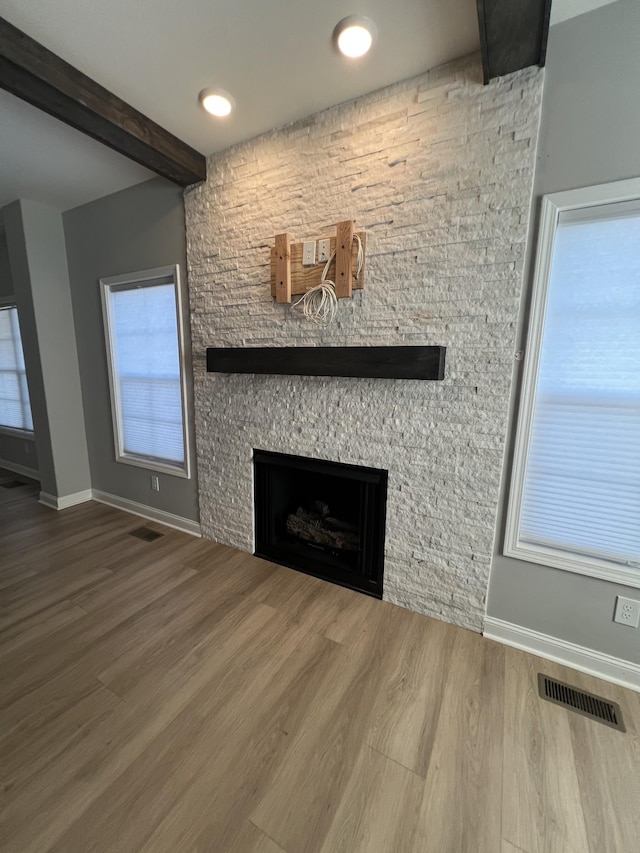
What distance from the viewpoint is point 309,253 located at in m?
1.97

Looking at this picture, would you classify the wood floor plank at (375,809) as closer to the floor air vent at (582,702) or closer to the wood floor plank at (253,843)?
the wood floor plank at (253,843)

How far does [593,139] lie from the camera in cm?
140

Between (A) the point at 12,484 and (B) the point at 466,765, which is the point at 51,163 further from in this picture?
(B) the point at 466,765

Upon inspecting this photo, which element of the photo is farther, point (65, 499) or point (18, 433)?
point (18, 433)

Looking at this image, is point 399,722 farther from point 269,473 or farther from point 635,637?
point 269,473

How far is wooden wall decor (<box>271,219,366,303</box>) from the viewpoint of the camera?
6.07 feet

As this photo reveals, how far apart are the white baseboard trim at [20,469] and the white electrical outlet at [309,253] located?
14.1 ft

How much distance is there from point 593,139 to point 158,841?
292cm

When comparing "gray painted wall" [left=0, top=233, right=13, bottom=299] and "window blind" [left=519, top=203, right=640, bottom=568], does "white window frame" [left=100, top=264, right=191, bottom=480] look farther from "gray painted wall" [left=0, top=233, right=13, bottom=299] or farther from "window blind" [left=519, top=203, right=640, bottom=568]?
"window blind" [left=519, top=203, right=640, bottom=568]

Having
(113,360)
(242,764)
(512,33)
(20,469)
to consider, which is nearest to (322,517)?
(242,764)

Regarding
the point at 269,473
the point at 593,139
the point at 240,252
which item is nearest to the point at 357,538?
the point at 269,473

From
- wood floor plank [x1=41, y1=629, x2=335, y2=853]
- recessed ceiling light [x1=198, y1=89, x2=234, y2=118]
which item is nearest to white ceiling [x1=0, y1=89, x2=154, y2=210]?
recessed ceiling light [x1=198, y1=89, x2=234, y2=118]

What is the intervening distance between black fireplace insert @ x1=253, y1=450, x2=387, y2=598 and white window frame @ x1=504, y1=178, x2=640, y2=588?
0.68 metres

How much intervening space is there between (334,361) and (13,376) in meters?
4.47
